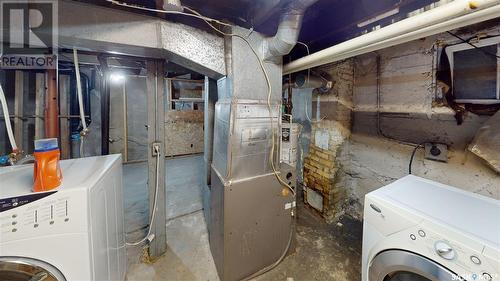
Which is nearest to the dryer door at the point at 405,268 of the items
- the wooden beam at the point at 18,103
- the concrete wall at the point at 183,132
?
the wooden beam at the point at 18,103

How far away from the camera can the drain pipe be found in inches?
45.1

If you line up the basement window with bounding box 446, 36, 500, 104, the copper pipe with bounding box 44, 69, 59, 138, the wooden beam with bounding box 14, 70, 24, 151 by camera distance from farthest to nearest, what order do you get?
1. the wooden beam with bounding box 14, 70, 24, 151
2. the copper pipe with bounding box 44, 69, 59, 138
3. the basement window with bounding box 446, 36, 500, 104

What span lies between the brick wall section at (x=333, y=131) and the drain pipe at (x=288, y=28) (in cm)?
117

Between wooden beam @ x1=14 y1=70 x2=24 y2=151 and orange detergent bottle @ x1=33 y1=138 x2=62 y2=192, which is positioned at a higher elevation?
wooden beam @ x1=14 y1=70 x2=24 y2=151

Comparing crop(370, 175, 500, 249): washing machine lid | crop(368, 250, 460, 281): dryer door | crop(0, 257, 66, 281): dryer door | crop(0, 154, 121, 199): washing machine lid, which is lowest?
crop(368, 250, 460, 281): dryer door

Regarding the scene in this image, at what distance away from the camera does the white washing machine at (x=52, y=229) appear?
0.72 meters

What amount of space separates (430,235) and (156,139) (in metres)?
1.87

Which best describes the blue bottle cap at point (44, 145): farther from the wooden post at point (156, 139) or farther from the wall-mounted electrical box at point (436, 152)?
the wall-mounted electrical box at point (436, 152)

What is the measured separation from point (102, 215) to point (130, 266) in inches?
38.7

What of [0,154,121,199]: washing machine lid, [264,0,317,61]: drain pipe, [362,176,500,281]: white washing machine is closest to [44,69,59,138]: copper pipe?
[0,154,121,199]: washing machine lid

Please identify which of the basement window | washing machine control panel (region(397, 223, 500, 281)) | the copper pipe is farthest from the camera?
the copper pipe

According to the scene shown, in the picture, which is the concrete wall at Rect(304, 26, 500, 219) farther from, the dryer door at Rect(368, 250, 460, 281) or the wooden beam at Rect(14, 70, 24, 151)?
the wooden beam at Rect(14, 70, 24, 151)

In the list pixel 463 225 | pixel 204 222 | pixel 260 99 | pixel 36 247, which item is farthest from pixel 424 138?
pixel 36 247

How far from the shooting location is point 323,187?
2.37 meters
